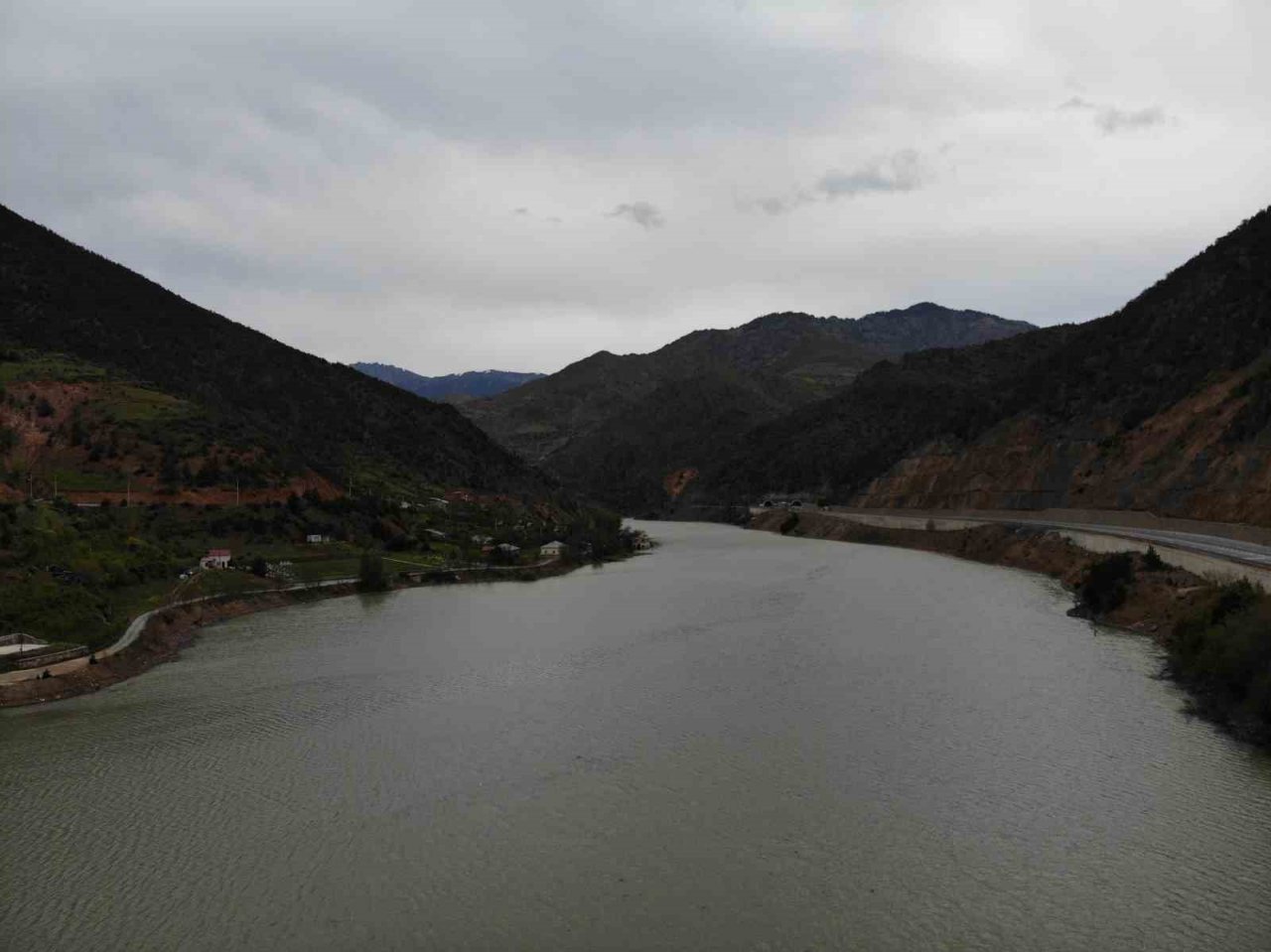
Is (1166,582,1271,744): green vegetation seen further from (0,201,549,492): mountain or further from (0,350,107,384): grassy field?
(0,350,107,384): grassy field

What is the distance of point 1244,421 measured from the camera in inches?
2128

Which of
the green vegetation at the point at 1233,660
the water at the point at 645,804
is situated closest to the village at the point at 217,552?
the water at the point at 645,804

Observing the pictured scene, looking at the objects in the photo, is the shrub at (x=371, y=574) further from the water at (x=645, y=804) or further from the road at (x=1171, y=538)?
the road at (x=1171, y=538)

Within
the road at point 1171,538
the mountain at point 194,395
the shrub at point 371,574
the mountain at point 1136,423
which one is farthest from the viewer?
the mountain at point 194,395

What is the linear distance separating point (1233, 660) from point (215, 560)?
53.8m

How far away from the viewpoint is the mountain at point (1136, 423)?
55562 mm

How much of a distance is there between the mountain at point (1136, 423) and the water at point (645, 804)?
80.8ft

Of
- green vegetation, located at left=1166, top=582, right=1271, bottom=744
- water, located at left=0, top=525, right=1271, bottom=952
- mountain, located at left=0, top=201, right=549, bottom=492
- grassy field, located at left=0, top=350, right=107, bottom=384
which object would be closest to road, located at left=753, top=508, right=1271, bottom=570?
green vegetation, located at left=1166, top=582, right=1271, bottom=744

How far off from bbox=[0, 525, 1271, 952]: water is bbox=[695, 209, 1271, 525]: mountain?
24.6 meters

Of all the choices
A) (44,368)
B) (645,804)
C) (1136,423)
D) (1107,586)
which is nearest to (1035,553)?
(1136,423)

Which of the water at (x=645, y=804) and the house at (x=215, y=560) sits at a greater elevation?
the house at (x=215, y=560)

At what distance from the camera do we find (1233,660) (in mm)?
25781

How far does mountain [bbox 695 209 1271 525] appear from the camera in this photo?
5556cm

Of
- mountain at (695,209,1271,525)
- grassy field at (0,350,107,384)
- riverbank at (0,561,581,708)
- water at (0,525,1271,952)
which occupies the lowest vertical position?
water at (0,525,1271,952)
